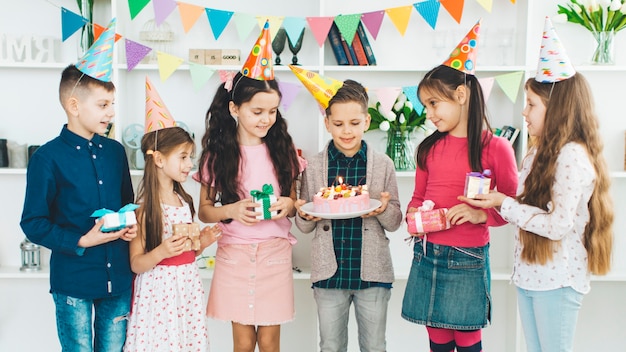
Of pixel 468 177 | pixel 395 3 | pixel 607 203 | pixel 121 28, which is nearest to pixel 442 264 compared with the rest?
pixel 468 177

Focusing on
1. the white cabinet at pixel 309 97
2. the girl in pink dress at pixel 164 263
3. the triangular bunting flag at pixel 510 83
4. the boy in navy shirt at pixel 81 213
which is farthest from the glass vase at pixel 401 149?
the boy in navy shirt at pixel 81 213

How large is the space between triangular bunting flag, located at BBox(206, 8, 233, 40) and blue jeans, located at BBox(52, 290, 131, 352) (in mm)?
1230

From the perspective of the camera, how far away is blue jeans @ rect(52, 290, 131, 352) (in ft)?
6.52

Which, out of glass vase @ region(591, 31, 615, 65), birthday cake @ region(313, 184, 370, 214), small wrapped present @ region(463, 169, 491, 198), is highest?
glass vase @ region(591, 31, 615, 65)

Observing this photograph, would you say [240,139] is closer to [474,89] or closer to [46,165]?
[46,165]

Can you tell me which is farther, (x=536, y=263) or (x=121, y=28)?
(x=121, y=28)

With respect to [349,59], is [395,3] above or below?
above

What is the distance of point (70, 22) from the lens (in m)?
2.70

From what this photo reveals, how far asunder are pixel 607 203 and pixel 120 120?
1.97 meters

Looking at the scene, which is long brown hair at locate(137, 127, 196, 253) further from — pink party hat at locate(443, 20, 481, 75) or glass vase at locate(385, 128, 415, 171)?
glass vase at locate(385, 128, 415, 171)

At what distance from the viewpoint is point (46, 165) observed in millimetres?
1951

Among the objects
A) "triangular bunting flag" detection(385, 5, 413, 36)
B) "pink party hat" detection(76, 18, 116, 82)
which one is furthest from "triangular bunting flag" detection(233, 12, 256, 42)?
"pink party hat" detection(76, 18, 116, 82)

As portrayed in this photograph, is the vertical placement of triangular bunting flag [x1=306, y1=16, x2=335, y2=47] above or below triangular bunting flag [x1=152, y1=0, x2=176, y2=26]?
below

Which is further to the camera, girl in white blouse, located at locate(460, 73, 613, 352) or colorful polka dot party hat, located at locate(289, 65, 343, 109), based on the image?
colorful polka dot party hat, located at locate(289, 65, 343, 109)
